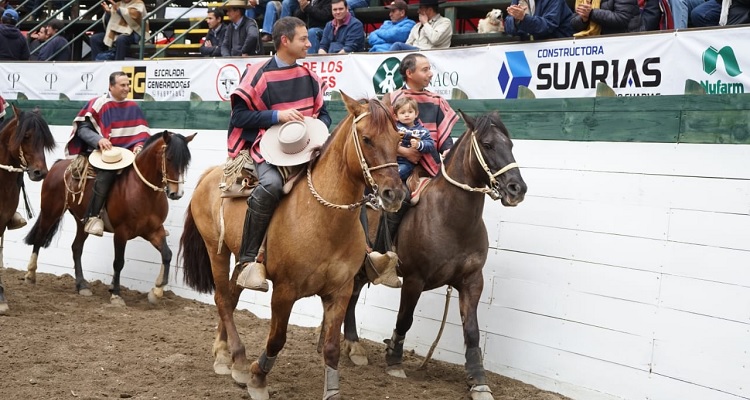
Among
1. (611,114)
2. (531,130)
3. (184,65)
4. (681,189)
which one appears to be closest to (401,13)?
(184,65)

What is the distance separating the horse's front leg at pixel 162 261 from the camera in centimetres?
940

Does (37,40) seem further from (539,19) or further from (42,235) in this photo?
(539,19)

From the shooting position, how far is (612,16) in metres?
7.62

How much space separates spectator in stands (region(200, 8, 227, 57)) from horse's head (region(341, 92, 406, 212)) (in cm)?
761

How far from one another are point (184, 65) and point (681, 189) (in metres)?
6.27

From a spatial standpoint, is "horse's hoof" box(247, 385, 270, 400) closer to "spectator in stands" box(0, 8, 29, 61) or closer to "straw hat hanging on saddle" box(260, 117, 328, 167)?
"straw hat hanging on saddle" box(260, 117, 328, 167)

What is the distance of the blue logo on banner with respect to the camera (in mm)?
7176

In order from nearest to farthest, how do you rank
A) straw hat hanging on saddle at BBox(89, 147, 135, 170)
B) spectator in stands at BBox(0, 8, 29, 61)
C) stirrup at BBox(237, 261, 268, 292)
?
stirrup at BBox(237, 261, 268, 292)
straw hat hanging on saddle at BBox(89, 147, 135, 170)
spectator in stands at BBox(0, 8, 29, 61)

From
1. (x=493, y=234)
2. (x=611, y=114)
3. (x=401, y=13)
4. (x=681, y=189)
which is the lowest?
(x=493, y=234)

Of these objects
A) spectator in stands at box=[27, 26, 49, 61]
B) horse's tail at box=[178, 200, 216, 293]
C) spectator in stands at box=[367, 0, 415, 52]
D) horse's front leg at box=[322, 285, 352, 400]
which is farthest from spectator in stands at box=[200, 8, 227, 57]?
horse's front leg at box=[322, 285, 352, 400]

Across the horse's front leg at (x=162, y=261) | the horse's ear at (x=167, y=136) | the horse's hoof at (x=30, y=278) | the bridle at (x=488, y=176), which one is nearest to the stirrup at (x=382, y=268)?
the bridle at (x=488, y=176)

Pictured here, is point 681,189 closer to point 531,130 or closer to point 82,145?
point 531,130

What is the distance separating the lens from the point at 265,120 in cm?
576

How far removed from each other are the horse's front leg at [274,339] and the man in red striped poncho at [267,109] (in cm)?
14
